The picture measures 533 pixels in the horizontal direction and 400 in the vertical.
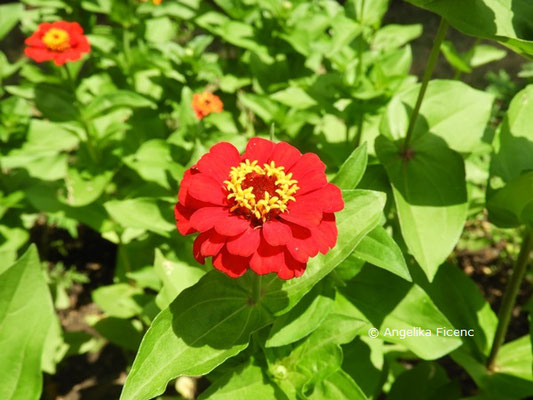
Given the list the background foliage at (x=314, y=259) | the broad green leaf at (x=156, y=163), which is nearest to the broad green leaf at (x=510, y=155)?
the background foliage at (x=314, y=259)

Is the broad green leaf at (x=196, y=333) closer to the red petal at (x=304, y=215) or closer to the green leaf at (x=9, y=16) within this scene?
the red petal at (x=304, y=215)

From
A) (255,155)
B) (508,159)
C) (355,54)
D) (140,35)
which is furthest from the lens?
(140,35)

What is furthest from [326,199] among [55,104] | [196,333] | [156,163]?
[55,104]

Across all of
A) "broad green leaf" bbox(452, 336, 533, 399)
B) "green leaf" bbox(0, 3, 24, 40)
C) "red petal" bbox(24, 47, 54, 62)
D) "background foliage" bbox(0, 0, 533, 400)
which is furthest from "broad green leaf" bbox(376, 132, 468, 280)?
"green leaf" bbox(0, 3, 24, 40)

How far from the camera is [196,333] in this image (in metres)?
0.97

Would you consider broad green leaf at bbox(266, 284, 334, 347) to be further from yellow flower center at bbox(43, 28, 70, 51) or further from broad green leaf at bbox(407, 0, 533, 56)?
yellow flower center at bbox(43, 28, 70, 51)

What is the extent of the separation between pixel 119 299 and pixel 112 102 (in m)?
0.70

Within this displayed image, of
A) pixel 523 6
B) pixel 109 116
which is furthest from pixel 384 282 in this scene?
pixel 109 116

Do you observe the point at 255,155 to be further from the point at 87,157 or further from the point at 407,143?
the point at 87,157

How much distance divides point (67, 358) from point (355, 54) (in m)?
1.62

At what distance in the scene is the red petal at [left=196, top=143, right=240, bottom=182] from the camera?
896 mm

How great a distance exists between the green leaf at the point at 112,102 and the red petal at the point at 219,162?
2.51 ft

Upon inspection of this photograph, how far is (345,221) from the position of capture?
3.29 ft

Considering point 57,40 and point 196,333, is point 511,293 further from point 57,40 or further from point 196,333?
point 57,40
